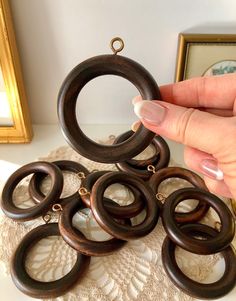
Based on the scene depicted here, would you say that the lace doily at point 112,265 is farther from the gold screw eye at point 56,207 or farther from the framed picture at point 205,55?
the framed picture at point 205,55

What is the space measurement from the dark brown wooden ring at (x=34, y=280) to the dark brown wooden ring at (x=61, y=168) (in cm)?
7

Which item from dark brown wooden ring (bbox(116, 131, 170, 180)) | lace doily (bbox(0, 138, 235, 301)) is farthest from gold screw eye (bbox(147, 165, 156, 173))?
lace doily (bbox(0, 138, 235, 301))

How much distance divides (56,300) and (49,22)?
0.53 meters

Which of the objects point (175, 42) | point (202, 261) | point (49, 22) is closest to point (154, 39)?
point (175, 42)

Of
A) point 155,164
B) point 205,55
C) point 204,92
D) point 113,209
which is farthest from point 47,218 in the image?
point 205,55

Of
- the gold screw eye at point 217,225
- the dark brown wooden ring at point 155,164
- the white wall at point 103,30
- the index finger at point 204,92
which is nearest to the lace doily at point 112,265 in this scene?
the gold screw eye at point 217,225

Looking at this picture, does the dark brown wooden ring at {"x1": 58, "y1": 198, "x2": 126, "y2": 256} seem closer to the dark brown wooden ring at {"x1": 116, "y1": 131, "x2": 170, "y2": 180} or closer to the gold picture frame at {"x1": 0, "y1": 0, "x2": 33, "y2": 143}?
the dark brown wooden ring at {"x1": 116, "y1": 131, "x2": 170, "y2": 180}

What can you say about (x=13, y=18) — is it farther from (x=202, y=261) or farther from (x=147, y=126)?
(x=202, y=261)

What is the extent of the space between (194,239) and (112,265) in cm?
15

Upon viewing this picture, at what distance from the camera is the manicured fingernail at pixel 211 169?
0.50 meters

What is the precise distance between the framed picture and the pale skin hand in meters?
0.18

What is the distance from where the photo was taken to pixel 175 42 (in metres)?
0.68

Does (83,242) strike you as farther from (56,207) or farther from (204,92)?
(204,92)

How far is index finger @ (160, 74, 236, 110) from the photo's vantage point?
499 millimetres
